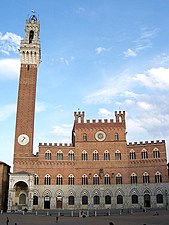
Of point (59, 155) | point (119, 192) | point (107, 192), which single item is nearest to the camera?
point (119, 192)

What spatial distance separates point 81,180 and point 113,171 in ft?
20.4

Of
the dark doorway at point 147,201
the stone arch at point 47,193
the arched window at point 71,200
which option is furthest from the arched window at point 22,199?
the dark doorway at point 147,201

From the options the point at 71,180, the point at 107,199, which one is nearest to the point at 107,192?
the point at 107,199

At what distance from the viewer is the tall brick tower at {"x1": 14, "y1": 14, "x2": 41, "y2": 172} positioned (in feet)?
172

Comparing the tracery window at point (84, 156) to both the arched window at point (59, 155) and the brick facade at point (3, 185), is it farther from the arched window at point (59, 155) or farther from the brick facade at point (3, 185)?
the brick facade at point (3, 185)

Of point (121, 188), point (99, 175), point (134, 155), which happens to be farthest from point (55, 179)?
point (134, 155)

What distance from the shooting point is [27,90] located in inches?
2218

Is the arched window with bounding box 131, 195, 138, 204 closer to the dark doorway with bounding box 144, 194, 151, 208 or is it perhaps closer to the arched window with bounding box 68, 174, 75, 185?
the dark doorway with bounding box 144, 194, 151, 208

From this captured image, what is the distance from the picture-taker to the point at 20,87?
56500 mm

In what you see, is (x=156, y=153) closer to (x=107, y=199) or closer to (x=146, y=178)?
(x=146, y=178)

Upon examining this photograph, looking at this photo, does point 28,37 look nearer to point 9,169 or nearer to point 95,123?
point 95,123

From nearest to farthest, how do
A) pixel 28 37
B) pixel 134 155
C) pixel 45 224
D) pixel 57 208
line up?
pixel 45 224, pixel 57 208, pixel 134 155, pixel 28 37

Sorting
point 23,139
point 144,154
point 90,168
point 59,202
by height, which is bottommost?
point 59,202

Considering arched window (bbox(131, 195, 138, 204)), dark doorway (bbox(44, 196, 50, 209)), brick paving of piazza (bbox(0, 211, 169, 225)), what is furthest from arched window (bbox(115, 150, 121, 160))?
brick paving of piazza (bbox(0, 211, 169, 225))
